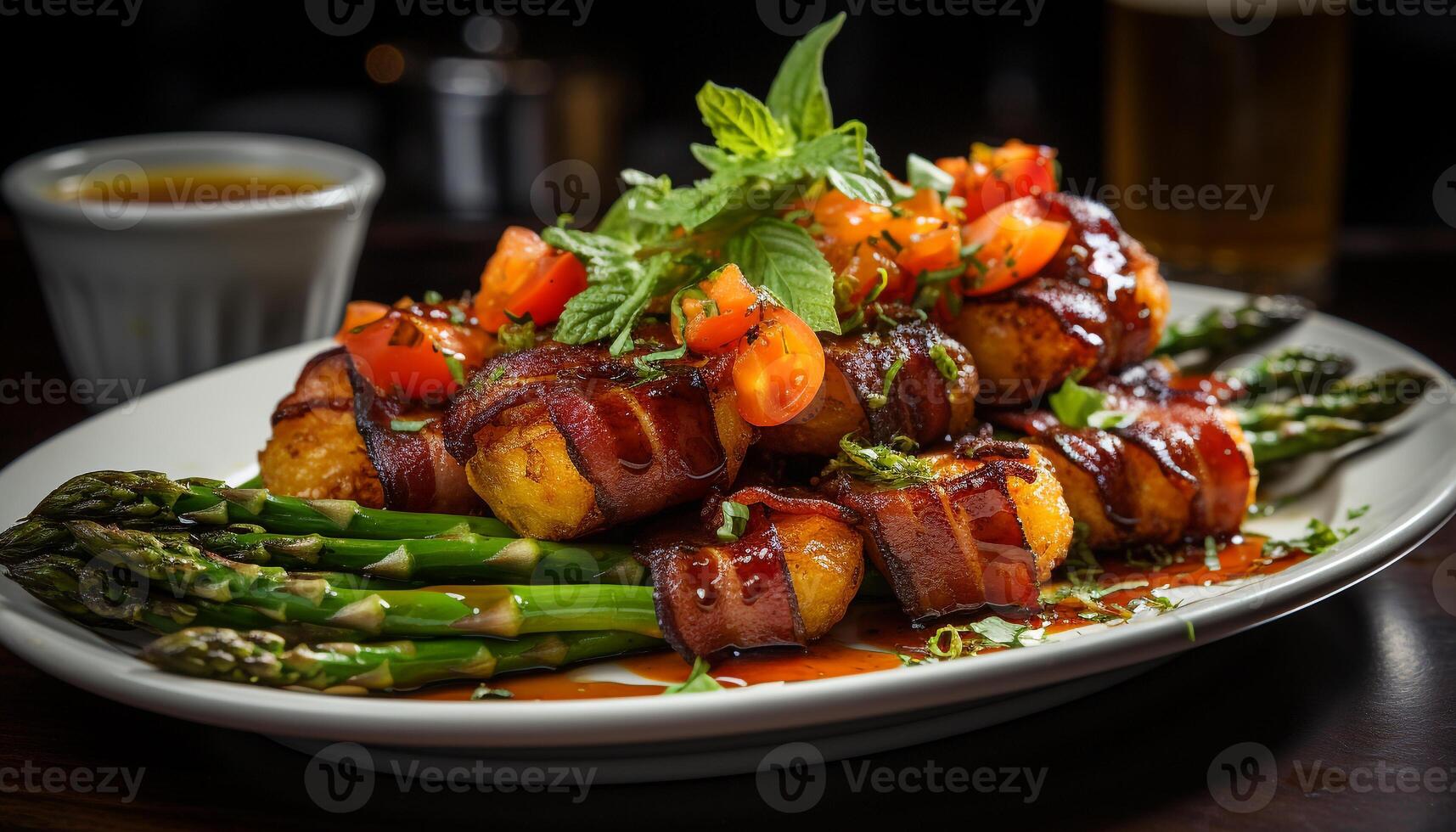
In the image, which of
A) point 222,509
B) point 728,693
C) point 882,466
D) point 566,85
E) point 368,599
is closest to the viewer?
point 728,693

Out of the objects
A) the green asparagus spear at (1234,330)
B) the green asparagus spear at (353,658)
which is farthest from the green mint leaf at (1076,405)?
the green asparagus spear at (353,658)

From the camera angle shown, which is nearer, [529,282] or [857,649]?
[857,649]

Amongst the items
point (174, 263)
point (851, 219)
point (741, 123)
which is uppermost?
point (741, 123)

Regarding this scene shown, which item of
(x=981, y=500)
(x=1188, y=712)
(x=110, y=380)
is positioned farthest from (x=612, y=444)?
(x=110, y=380)

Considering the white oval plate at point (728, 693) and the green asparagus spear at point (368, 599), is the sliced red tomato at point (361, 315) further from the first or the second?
the green asparagus spear at point (368, 599)

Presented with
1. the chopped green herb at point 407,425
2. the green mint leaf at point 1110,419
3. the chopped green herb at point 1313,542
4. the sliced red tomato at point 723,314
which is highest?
the sliced red tomato at point 723,314

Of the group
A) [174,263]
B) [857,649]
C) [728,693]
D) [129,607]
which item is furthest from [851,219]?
[174,263]

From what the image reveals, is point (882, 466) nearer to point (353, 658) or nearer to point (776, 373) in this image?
point (776, 373)
